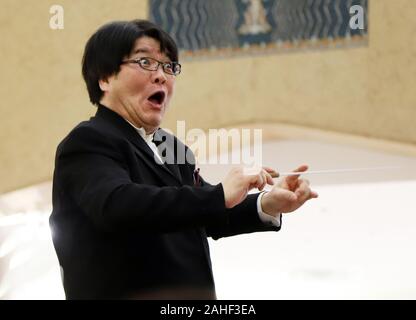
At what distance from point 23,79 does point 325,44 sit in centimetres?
239

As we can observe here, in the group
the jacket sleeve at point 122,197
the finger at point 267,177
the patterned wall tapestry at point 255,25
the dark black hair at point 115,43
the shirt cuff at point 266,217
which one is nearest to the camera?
the jacket sleeve at point 122,197

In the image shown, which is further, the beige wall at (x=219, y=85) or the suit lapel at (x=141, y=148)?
the beige wall at (x=219, y=85)

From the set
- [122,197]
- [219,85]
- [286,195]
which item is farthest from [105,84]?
[219,85]

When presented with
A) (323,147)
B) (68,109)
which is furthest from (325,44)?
(68,109)

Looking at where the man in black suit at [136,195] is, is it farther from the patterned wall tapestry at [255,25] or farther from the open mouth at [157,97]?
the patterned wall tapestry at [255,25]

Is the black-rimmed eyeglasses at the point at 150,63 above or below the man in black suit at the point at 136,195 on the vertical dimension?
above

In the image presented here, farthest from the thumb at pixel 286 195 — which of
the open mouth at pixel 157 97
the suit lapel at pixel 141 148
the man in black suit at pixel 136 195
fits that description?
the open mouth at pixel 157 97

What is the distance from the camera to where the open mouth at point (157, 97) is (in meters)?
1.65

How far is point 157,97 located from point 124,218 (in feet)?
1.19

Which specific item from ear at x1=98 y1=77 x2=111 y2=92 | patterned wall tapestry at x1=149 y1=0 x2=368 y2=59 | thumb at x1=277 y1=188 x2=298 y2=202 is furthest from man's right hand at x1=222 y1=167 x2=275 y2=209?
patterned wall tapestry at x1=149 y1=0 x2=368 y2=59

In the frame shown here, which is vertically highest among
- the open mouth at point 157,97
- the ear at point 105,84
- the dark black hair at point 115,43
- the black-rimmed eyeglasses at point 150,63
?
the dark black hair at point 115,43

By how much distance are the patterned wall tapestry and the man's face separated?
4.13 m

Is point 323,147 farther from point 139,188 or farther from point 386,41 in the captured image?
point 139,188

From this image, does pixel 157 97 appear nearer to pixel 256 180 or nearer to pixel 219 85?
pixel 256 180
